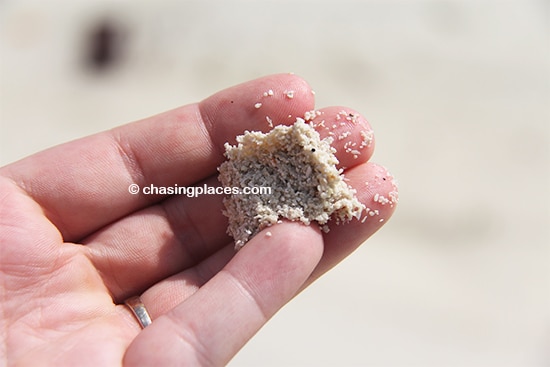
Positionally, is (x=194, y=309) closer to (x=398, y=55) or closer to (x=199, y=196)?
(x=199, y=196)

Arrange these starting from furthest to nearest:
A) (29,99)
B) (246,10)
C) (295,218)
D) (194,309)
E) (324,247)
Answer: (246,10) < (29,99) < (324,247) < (295,218) < (194,309)

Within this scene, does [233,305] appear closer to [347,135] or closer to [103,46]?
[347,135]

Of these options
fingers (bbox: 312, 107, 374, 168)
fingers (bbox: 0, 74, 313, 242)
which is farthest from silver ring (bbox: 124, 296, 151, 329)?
fingers (bbox: 312, 107, 374, 168)

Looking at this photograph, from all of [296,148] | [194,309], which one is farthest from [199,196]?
[194,309]

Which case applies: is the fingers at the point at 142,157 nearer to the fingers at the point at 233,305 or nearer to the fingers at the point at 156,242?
the fingers at the point at 156,242

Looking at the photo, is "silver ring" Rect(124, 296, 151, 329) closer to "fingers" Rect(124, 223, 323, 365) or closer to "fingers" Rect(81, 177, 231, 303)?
"fingers" Rect(81, 177, 231, 303)

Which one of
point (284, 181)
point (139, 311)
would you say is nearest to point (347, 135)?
point (284, 181)
